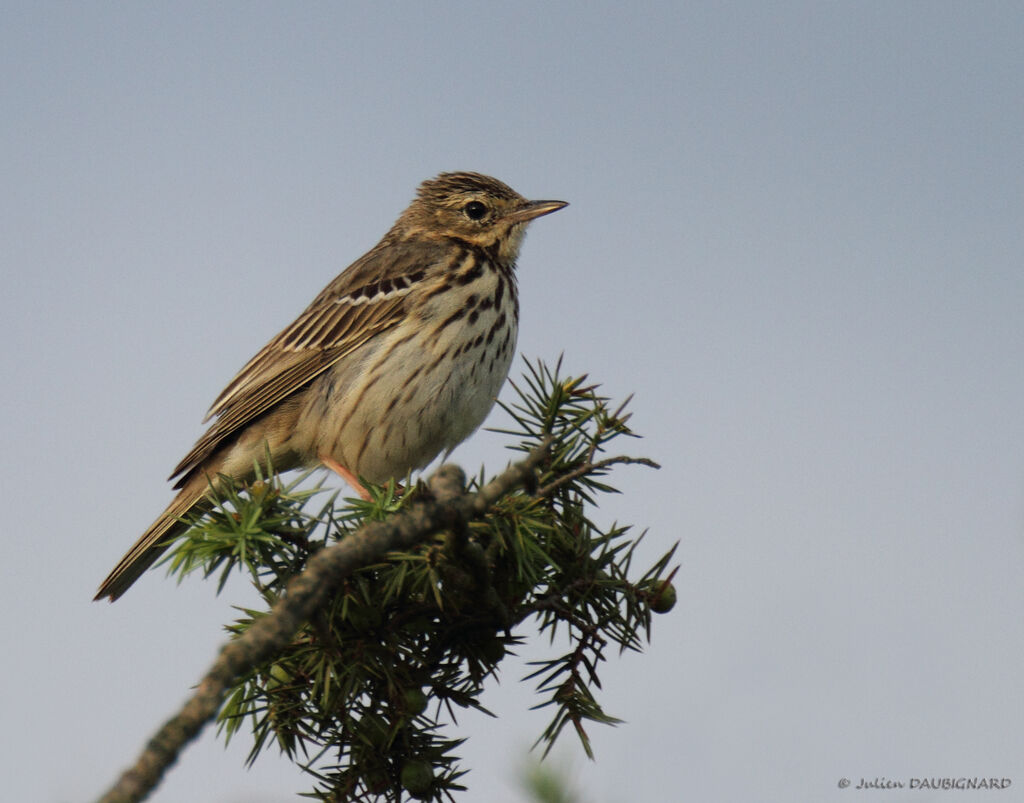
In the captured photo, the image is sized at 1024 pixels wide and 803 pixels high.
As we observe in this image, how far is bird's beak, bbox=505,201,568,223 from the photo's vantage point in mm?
8312

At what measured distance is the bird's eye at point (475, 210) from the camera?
863 centimetres

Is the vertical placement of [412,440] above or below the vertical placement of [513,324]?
below

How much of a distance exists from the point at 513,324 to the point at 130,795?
6.26 m

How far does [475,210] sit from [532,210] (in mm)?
500

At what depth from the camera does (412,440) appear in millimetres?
7203

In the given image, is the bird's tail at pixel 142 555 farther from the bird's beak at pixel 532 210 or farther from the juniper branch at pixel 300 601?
the juniper branch at pixel 300 601

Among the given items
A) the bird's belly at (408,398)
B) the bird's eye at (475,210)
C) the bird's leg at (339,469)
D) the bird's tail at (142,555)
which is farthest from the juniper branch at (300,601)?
the bird's eye at (475,210)

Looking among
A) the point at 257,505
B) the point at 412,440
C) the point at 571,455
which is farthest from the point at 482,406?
the point at 257,505

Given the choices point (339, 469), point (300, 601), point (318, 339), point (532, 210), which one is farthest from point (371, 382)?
point (300, 601)

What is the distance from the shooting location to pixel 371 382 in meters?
7.27

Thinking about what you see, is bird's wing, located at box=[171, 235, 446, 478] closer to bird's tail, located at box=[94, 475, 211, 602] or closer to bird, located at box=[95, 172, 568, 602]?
bird, located at box=[95, 172, 568, 602]

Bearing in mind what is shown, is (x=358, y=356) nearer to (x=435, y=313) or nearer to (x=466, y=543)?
(x=435, y=313)

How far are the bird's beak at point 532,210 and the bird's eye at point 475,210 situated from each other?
0.74 feet

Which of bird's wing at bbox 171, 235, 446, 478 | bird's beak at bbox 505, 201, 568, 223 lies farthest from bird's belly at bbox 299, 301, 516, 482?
bird's beak at bbox 505, 201, 568, 223
